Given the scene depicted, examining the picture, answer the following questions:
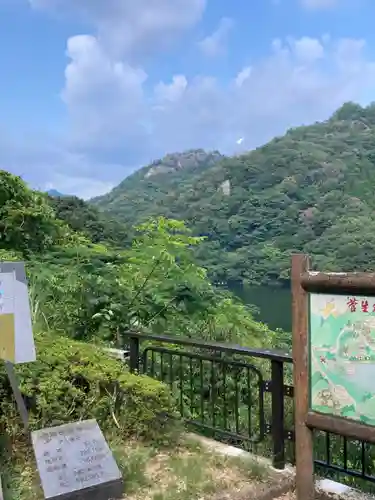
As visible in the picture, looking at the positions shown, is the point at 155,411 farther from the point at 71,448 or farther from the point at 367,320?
the point at 367,320

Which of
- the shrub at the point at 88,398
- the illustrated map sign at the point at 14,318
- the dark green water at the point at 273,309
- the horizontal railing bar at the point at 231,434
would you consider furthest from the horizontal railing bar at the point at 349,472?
the dark green water at the point at 273,309

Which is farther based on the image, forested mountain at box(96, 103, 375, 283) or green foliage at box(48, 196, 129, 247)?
forested mountain at box(96, 103, 375, 283)

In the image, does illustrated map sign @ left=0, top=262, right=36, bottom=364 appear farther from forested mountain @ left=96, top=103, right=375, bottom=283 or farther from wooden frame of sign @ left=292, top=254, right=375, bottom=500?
forested mountain @ left=96, top=103, right=375, bottom=283

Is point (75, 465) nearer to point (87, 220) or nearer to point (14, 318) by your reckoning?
point (14, 318)

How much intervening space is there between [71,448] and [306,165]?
48158 mm

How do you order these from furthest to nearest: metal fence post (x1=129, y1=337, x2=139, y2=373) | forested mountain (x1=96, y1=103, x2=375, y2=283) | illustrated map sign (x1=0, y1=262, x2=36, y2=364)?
1. forested mountain (x1=96, y1=103, x2=375, y2=283)
2. metal fence post (x1=129, y1=337, x2=139, y2=373)
3. illustrated map sign (x1=0, y1=262, x2=36, y2=364)

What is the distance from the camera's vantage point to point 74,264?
6.98 m

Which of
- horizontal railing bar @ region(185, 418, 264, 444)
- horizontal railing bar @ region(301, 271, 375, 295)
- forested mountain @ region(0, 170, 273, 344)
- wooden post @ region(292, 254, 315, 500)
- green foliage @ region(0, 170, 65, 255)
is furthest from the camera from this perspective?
green foliage @ region(0, 170, 65, 255)

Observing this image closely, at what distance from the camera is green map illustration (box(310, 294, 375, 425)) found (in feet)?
8.61

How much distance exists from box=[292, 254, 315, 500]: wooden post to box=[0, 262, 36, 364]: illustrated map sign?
1.64 m

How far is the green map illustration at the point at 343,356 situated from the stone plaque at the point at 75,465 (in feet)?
4.13

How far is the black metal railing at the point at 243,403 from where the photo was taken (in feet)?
11.1

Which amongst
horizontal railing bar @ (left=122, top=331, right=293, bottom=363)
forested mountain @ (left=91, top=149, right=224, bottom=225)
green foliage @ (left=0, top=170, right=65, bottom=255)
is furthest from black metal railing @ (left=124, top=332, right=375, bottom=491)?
forested mountain @ (left=91, top=149, right=224, bottom=225)

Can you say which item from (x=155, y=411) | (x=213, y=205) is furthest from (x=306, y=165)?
(x=155, y=411)
